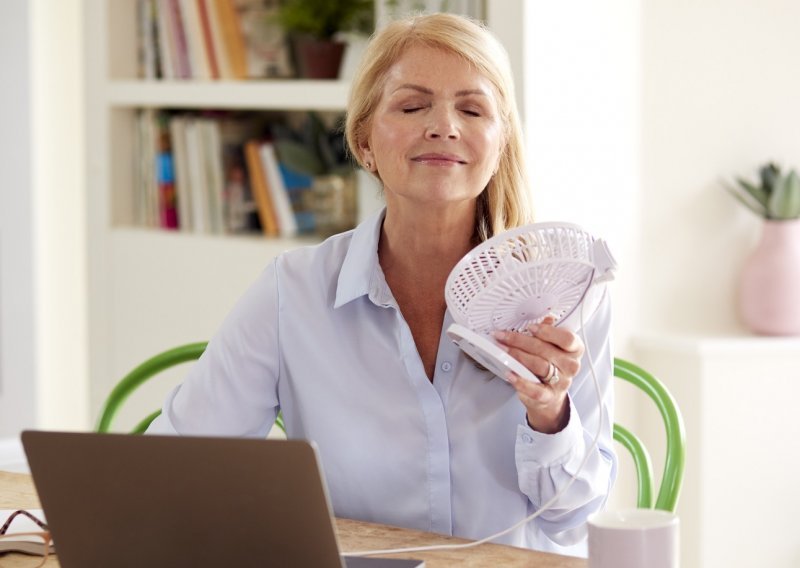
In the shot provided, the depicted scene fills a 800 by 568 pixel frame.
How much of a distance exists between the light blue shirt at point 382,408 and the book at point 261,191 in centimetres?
159

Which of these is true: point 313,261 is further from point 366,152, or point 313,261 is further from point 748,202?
point 748,202

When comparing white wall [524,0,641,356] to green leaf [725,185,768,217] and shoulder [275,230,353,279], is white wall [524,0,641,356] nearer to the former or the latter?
green leaf [725,185,768,217]

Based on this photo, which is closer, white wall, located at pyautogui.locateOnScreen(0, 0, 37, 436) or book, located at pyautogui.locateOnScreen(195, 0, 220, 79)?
book, located at pyautogui.locateOnScreen(195, 0, 220, 79)

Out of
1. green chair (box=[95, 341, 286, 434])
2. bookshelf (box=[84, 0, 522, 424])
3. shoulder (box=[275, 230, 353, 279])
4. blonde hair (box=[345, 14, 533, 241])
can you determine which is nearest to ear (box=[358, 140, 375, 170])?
blonde hair (box=[345, 14, 533, 241])

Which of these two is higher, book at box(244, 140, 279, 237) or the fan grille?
book at box(244, 140, 279, 237)

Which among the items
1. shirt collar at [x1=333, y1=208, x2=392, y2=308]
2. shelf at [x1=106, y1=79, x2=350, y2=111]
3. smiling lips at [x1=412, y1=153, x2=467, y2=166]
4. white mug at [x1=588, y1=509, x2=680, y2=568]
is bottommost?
white mug at [x1=588, y1=509, x2=680, y2=568]

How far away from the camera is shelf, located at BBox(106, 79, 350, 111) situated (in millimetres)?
3053

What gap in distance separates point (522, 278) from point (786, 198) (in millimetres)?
1526

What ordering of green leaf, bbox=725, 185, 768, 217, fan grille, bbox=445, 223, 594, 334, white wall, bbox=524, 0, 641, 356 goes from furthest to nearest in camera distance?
green leaf, bbox=725, 185, 768, 217 → white wall, bbox=524, 0, 641, 356 → fan grille, bbox=445, 223, 594, 334

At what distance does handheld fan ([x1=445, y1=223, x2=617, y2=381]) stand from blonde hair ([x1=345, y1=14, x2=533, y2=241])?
11.9 inches

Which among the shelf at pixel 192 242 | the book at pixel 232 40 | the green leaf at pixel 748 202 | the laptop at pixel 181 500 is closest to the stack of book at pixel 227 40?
the book at pixel 232 40

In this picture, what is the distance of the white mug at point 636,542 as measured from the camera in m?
1.13

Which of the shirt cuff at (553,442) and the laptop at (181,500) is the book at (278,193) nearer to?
the shirt cuff at (553,442)

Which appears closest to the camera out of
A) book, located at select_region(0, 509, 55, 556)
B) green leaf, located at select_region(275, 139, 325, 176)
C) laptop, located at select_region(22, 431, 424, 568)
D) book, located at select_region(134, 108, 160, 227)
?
laptop, located at select_region(22, 431, 424, 568)
